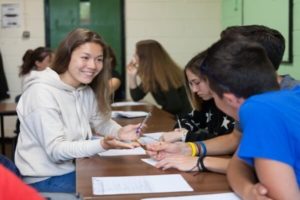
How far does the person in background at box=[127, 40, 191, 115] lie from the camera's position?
3.64m

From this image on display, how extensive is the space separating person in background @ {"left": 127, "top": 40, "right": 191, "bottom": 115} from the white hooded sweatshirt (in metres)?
1.54

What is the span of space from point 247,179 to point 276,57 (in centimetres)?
52

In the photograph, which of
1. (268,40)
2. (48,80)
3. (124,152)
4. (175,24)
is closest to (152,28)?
(175,24)

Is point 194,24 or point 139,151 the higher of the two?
point 194,24

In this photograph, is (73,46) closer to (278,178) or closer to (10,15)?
(278,178)

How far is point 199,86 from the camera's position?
2.08 m

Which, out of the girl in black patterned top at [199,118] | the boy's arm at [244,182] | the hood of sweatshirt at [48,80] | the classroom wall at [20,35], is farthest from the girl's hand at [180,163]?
the classroom wall at [20,35]

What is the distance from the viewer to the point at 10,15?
16.9ft

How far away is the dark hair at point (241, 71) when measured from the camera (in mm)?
1164

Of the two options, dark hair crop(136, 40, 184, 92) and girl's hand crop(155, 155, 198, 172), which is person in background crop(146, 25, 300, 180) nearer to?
girl's hand crop(155, 155, 198, 172)

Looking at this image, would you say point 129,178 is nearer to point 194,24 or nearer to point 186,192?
point 186,192

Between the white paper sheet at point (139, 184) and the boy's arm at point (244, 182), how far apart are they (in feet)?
0.47

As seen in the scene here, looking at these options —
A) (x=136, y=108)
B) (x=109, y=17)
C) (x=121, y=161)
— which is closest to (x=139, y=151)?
(x=121, y=161)

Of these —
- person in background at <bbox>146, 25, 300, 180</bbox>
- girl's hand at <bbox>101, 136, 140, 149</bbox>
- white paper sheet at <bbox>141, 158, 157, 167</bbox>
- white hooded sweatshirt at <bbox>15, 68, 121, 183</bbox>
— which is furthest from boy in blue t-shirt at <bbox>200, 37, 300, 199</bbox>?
white hooded sweatshirt at <bbox>15, 68, 121, 183</bbox>
